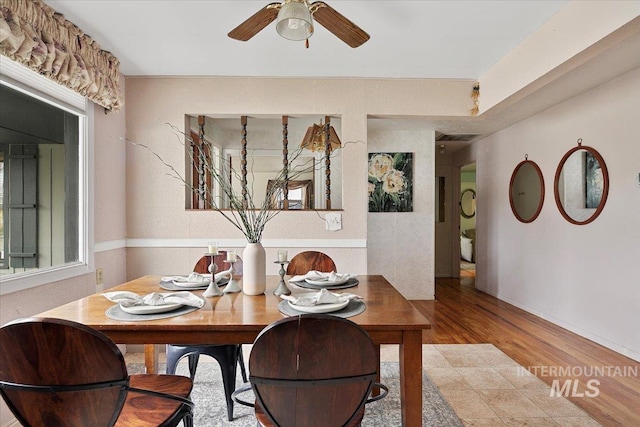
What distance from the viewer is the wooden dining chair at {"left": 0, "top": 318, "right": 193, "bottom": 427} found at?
942 mm

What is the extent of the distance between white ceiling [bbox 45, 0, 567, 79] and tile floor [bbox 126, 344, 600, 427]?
2324 mm

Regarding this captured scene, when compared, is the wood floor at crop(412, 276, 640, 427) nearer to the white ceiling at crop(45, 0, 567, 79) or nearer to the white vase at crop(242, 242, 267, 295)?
the white vase at crop(242, 242, 267, 295)

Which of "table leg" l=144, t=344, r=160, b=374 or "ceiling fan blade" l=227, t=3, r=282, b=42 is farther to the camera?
"table leg" l=144, t=344, r=160, b=374

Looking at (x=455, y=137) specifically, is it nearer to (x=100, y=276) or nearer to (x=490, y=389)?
(x=490, y=389)

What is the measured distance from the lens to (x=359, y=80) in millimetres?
3193

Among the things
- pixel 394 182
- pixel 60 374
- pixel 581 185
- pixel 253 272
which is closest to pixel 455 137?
pixel 394 182

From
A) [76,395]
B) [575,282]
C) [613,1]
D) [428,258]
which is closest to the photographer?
[76,395]

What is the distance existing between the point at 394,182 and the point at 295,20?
326 centimetres

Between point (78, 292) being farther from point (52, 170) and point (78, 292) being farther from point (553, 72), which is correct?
point (553, 72)

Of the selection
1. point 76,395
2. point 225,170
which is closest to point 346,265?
point 225,170

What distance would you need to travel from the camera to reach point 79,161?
100 inches

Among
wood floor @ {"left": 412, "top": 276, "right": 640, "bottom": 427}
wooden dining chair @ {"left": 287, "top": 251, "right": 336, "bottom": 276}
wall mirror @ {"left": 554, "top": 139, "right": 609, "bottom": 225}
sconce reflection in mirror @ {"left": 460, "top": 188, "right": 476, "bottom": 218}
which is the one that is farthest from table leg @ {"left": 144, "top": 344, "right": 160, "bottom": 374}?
sconce reflection in mirror @ {"left": 460, "top": 188, "right": 476, "bottom": 218}

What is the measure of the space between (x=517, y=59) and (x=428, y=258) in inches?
104

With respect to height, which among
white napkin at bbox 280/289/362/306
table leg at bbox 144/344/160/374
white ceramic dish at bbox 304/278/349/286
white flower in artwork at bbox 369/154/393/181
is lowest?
table leg at bbox 144/344/160/374
